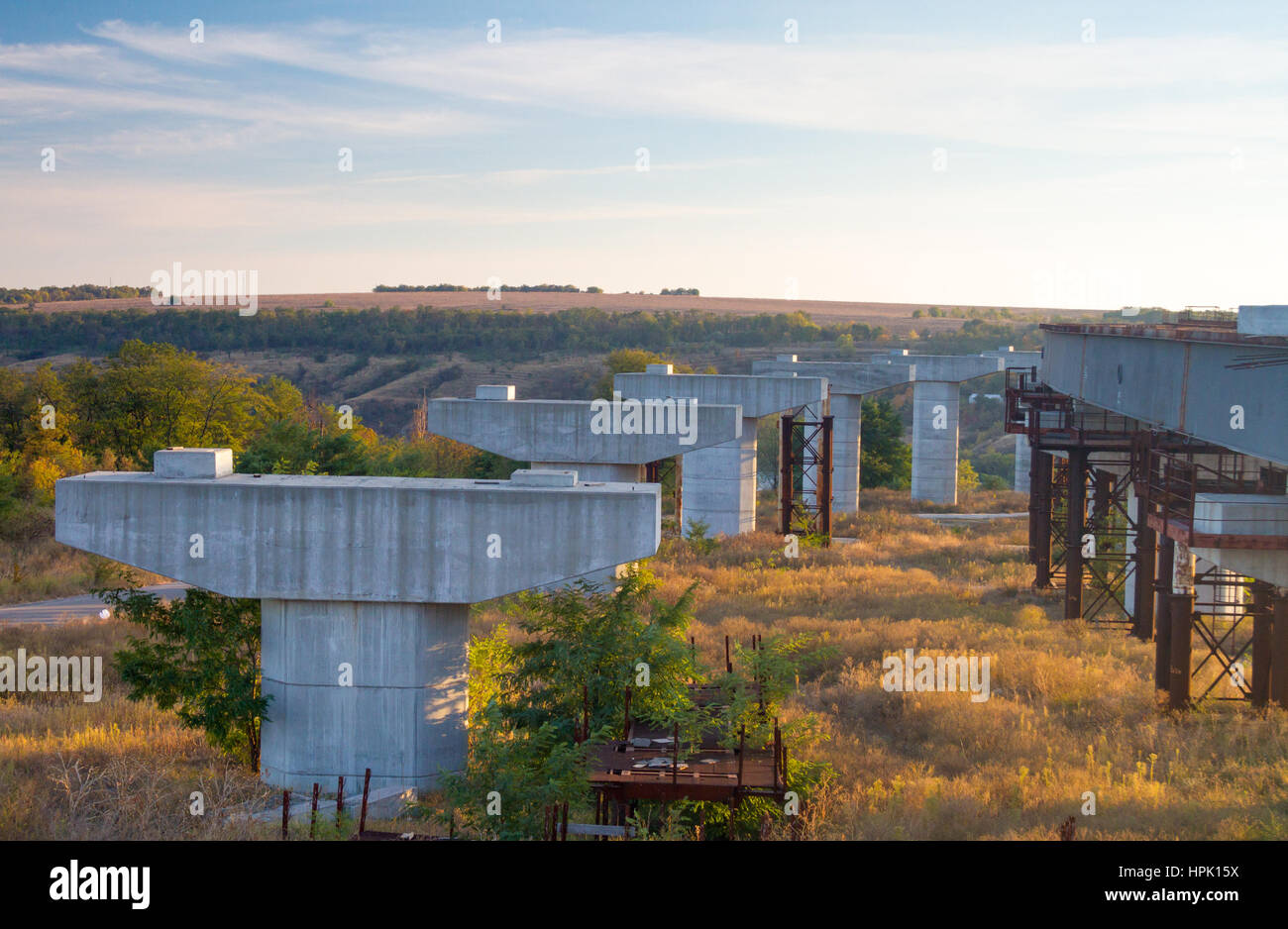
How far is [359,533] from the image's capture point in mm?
14359

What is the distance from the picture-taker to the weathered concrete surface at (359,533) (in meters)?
14.2

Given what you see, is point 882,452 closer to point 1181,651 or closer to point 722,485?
point 722,485

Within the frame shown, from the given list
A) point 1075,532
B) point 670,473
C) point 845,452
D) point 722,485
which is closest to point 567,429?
point 722,485

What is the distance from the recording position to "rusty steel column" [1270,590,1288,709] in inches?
681

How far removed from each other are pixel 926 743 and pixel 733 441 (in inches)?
779

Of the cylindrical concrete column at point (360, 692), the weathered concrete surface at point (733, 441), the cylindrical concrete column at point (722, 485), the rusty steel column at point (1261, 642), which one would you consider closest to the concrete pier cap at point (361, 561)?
the cylindrical concrete column at point (360, 692)

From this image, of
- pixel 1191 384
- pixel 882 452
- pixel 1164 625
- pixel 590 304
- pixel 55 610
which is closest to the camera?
pixel 1191 384

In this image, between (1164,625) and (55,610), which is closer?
(1164,625)

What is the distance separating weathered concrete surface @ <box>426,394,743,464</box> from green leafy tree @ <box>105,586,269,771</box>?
1155cm

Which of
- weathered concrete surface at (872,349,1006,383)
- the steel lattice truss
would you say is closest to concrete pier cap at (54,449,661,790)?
the steel lattice truss

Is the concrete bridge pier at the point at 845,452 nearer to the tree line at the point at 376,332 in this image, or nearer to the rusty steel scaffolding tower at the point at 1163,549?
the rusty steel scaffolding tower at the point at 1163,549

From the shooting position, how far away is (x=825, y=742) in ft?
52.2

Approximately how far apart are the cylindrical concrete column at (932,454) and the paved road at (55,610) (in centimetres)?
3454
